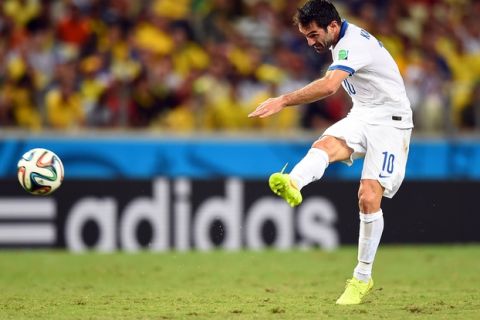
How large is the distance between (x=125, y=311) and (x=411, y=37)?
1166 cm

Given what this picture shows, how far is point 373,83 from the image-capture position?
912 cm

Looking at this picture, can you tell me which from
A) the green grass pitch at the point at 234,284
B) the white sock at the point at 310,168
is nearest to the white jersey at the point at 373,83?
the white sock at the point at 310,168

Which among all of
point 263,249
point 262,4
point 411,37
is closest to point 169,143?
point 263,249

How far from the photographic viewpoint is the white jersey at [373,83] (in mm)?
8922

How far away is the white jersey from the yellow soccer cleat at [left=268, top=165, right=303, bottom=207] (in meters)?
1.12

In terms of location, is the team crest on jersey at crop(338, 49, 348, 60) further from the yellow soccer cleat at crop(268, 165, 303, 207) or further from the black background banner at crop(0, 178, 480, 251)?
the black background banner at crop(0, 178, 480, 251)

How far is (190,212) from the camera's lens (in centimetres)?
1520

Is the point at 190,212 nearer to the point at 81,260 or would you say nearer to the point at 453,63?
the point at 81,260

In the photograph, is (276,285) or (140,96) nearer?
(276,285)

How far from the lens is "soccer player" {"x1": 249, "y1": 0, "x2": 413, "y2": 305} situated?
29.1 ft

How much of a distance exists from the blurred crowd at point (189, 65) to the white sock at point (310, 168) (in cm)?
682

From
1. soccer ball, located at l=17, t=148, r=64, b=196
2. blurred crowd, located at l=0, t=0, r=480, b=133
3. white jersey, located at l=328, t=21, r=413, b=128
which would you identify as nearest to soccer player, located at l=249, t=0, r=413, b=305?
white jersey, located at l=328, t=21, r=413, b=128

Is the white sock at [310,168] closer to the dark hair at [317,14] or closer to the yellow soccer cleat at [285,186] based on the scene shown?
the yellow soccer cleat at [285,186]

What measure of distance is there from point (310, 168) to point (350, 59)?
0.97 metres
